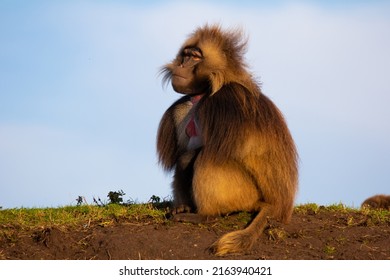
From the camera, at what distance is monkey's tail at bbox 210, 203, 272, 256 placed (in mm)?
6402

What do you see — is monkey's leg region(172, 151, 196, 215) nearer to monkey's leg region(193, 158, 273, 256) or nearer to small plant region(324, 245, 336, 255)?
monkey's leg region(193, 158, 273, 256)

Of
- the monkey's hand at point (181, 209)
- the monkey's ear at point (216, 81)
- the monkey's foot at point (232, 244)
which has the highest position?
the monkey's ear at point (216, 81)

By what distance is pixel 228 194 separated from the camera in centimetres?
710

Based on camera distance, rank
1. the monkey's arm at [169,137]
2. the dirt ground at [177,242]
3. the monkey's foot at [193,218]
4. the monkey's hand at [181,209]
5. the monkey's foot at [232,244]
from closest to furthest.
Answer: the monkey's foot at [232,244], the dirt ground at [177,242], the monkey's foot at [193,218], the monkey's hand at [181,209], the monkey's arm at [169,137]

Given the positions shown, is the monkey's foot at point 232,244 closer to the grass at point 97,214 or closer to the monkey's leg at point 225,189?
the monkey's leg at point 225,189

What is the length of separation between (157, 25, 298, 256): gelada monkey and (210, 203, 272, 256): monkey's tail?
0.6 inches

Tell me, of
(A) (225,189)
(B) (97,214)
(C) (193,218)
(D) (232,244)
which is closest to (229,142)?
(A) (225,189)

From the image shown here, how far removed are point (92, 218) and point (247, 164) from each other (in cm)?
187

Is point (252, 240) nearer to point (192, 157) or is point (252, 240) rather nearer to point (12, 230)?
point (192, 157)

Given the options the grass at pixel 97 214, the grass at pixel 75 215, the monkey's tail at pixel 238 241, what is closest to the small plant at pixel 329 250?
the monkey's tail at pixel 238 241

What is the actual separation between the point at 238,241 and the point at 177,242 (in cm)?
62

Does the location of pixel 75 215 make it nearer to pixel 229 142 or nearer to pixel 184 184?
pixel 184 184

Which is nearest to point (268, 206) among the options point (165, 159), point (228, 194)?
point (228, 194)

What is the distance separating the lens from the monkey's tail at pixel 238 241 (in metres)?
6.40
